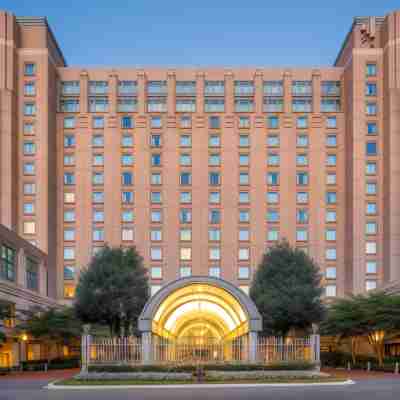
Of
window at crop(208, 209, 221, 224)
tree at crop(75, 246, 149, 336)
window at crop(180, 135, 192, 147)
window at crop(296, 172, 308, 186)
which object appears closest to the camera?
tree at crop(75, 246, 149, 336)

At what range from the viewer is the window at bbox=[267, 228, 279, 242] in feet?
271

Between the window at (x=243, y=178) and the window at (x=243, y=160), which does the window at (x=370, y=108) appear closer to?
the window at (x=243, y=160)

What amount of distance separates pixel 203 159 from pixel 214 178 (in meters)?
3.13

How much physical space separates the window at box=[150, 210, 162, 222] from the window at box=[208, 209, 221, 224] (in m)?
7.02

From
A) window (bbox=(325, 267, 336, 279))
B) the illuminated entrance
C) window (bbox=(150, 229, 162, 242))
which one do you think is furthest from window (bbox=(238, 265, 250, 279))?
the illuminated entrance

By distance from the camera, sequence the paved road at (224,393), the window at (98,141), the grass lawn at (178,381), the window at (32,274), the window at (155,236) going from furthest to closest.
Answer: the window at (98,141) → the window at (155,236) → the window at (32,274) → the grass lawn at (178,381) → the paved road at (224,393)

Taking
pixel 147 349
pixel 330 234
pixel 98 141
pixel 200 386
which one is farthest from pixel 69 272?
pixel 200 386

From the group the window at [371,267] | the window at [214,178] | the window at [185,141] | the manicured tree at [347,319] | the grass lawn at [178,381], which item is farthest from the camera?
the window at [185,141]

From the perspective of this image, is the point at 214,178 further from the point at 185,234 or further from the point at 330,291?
the point at 330,291

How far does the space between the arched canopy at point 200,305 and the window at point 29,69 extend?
137 ft

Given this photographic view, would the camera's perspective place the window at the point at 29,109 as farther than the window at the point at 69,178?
No

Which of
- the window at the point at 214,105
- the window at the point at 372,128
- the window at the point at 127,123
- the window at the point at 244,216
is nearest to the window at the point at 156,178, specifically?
the window at the point at 127,123

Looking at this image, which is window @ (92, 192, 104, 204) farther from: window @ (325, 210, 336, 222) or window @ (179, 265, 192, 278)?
window @ (325, 210, 336, 222)

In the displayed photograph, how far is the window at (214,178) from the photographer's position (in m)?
84.2
